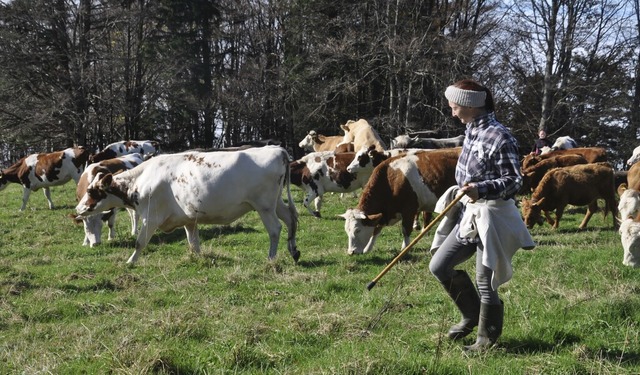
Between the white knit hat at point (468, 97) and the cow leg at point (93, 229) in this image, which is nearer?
the white knit hat at point (468, 97)

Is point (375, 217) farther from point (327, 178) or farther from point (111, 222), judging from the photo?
point (111, 222)

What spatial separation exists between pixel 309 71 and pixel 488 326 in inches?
1075

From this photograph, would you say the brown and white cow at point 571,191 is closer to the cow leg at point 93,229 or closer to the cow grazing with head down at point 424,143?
the cow grazing with head down at point 424,143

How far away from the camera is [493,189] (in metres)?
4.18

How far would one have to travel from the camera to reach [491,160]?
4.34 meters

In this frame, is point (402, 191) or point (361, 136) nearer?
point (402, 191)

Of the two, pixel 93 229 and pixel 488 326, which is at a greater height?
pixel 488 326

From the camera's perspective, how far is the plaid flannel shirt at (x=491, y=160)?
421cm

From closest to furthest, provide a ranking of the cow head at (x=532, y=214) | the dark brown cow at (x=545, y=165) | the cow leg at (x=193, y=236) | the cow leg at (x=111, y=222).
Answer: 1. the cow leg at (x=193, y=236)
2. the cow head at (x=532, y=214)
3. the cow leg at (x=111, y=222)
4. the dark brown cow at (x=545, y=165)

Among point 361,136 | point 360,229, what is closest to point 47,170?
point 361,136

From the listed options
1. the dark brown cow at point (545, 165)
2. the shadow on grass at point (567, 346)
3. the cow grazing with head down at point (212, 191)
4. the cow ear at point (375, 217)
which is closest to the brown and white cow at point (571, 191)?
the dark brown cow at point (545, 165)

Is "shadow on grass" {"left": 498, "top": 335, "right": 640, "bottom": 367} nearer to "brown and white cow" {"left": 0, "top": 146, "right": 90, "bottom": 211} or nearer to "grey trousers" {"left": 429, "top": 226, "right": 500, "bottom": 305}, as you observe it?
"grey trousers" {"left": 429, "top": 226, "right": 500, "bottom": 305}

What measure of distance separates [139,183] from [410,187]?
15.0 ft

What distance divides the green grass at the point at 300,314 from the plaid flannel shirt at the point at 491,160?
114 cm
